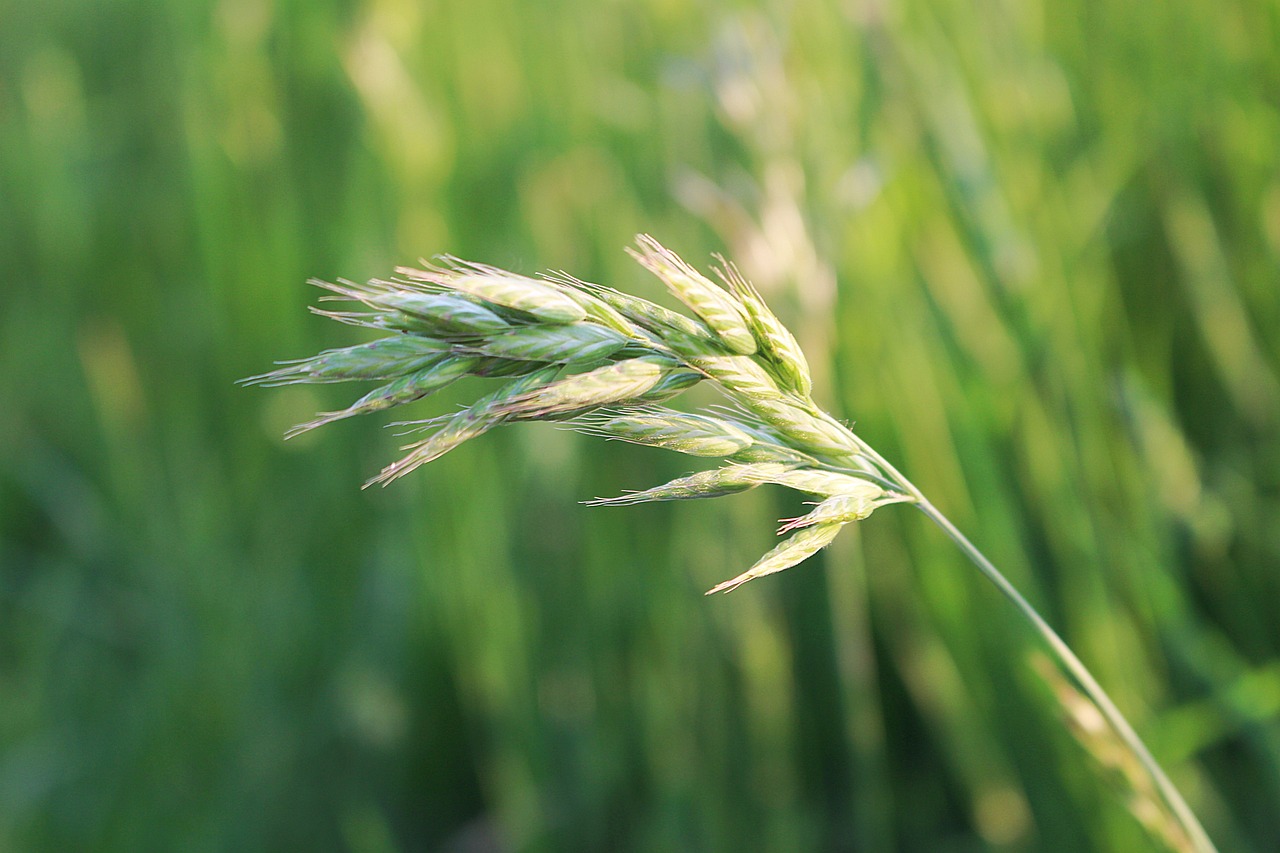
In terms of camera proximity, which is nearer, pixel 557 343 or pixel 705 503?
pixel 557 343

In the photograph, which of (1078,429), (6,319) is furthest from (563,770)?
(6,319)

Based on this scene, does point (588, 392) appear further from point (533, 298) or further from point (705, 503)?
point (705, 503)

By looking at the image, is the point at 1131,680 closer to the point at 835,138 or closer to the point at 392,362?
the point at 835,138

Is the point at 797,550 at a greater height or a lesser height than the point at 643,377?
lesser

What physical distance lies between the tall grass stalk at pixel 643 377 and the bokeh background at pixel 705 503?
1.58 feet

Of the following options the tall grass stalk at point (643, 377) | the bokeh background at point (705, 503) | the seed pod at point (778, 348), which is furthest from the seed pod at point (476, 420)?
the bokeh background at point (705, 503)

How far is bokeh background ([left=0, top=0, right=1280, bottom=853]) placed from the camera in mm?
1070

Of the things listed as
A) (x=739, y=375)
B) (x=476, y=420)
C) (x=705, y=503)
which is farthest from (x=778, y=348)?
(x=705, y=503)

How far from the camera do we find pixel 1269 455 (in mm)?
1190

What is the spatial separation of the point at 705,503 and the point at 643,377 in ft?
2.68

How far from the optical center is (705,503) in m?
1.28

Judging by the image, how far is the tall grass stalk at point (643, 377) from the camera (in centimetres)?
47

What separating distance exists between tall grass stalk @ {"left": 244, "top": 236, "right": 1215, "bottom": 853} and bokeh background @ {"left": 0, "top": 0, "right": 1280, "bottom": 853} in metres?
0.48

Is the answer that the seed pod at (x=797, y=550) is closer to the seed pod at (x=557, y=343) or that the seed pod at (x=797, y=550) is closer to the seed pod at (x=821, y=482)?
the seed pod at (x=821, y=482)
